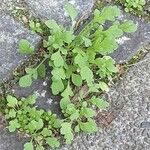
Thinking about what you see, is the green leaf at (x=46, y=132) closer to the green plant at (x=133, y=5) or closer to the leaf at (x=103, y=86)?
the leaf at (x=103, y=86)

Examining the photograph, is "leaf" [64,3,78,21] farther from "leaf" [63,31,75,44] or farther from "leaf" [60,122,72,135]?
"leaf" [60,122,72,135]

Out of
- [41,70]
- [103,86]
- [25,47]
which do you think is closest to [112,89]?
[103,86]

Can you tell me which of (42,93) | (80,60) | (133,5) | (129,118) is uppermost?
(133,5)

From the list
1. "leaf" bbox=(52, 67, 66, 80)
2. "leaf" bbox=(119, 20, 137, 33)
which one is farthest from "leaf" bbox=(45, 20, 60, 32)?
"leaf" bbox=(119, 20, 137, 33)

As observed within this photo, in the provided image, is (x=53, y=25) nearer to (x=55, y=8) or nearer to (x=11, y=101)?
(x=55, y=8)

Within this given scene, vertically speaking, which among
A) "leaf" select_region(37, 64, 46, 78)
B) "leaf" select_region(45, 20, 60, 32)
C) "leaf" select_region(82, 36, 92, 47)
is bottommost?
"leaf" select_region(37, 64, 46, 78)
